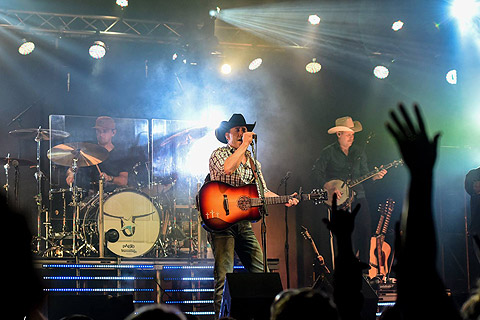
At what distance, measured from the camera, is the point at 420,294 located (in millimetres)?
1819

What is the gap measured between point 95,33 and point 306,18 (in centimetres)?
335

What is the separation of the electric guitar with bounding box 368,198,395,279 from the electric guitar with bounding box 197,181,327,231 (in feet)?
12.5

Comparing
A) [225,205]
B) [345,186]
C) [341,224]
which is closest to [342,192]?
[345,186]

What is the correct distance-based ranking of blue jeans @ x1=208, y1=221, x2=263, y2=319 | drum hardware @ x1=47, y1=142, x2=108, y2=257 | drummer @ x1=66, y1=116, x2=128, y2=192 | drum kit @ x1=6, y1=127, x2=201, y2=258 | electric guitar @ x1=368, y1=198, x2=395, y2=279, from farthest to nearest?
drummer @ x1=66, y1=116, x2=128, y2=192 → electric guitar @ x1=368, y1=198, x2=395, y2=279 → drum hardware @ x1=47, y1=142, x2=108, y2=257 → drum kit @ x1=6, y1=127, x2=201, y2=258 → blue jeans @ x1=208, y1=221, x2=263, y2=319

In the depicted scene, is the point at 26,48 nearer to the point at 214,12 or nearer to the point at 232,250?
the point at 214,12

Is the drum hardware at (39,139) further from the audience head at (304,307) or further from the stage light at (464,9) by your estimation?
the audience head at (304,307)

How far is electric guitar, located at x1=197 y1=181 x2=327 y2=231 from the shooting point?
6.19 m

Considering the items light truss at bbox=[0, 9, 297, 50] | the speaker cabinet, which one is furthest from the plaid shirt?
light truss at bbox=[0, 9, 297, 50]

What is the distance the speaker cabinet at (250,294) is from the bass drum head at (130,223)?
4.33 m

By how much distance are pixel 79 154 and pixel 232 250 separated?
396 centimetres

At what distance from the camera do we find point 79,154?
356 inches

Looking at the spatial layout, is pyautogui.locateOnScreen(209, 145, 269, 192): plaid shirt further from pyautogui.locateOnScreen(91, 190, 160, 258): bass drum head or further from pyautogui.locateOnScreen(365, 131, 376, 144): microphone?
pyautogui.locateOnScreen(365, 131, 376, 144): microphone

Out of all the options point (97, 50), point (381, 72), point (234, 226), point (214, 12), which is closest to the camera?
point (234, 226)

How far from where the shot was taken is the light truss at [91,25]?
9.22 metres
